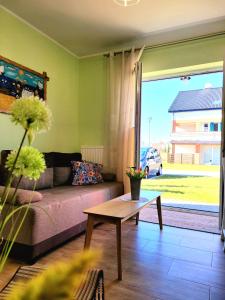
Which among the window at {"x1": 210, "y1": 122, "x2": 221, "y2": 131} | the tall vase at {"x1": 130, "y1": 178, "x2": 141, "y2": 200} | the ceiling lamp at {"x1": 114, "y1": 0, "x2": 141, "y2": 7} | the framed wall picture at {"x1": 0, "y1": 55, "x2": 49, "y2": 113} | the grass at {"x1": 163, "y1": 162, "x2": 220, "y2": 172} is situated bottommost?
the tall vase at {"x1": 130, "y1": 178, "x2": 141, "y2": 200}

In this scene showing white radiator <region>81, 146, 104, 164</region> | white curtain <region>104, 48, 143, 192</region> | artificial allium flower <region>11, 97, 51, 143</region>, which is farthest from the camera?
white radiator <region>81, 146, 104, 164</region>

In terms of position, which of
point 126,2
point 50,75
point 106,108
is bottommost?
point 106,108

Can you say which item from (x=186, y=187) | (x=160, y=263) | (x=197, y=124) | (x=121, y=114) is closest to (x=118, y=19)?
(x=121, y=114)

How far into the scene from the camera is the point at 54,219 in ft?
7.32

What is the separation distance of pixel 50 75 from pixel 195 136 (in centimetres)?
255

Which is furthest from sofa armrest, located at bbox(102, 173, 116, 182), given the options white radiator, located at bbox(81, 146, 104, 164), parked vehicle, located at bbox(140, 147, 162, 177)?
parked vehicle, located at bbox(140, 147, 162, 177)

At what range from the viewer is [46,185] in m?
3.02

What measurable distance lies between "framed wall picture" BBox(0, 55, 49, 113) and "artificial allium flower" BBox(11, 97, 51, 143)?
2213 mm

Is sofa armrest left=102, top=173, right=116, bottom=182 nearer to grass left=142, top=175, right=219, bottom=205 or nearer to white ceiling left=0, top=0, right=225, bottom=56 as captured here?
grass left=142, top=175, right=219, bottom=205

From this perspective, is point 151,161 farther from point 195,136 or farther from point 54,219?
point 54,219

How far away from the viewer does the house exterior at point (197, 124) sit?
3.59 meters

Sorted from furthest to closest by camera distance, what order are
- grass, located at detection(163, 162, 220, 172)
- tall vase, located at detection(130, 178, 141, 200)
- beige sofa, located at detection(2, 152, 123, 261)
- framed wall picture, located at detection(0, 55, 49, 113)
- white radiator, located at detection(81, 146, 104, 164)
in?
white radiator, located at detection(81, 146, 104, 164) < grass, located at detection(163, 162, 220, 172) < framed wall picture, located at detection(0, 55, 49, 113) < tall vase, located at detection(130, 178, 141, 200) < beige sofa, located at detection(2, 152, 123, 261)

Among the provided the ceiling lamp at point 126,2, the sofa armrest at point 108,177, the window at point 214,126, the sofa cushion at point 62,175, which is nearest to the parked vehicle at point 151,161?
the sofa armrest at point 108,177

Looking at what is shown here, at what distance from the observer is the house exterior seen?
3594 millimetres
